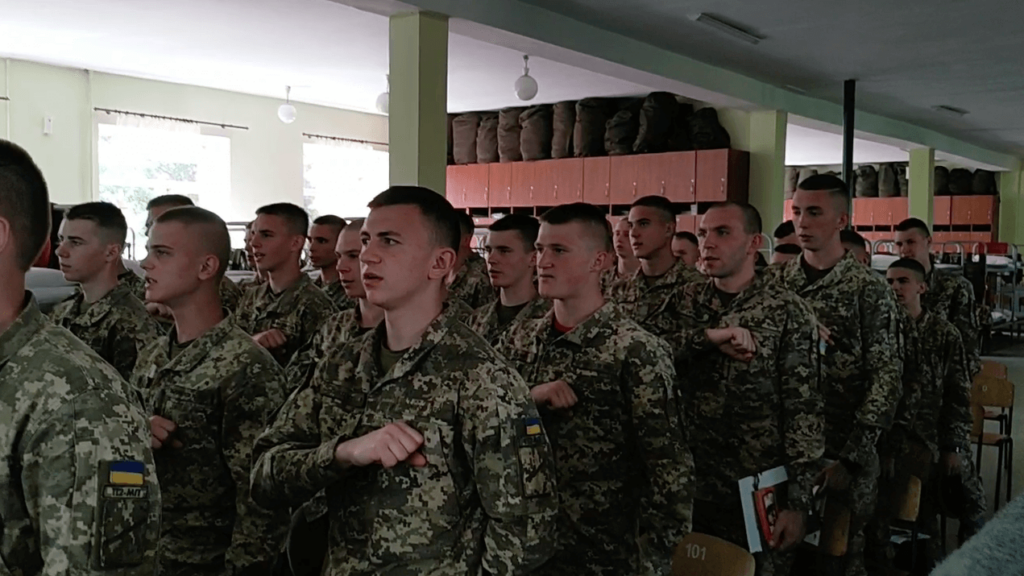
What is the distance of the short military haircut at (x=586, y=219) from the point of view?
8.20 feet

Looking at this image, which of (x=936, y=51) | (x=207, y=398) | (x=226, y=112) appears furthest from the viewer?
(x=226, y=112)

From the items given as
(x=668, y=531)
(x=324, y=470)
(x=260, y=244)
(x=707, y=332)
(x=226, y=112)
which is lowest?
(x=668, y=531)

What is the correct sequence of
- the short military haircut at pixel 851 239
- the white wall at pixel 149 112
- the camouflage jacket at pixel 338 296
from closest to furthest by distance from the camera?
the camouflage jacket at pixel 338 296
the short military haircut at pixel 851 239
the white wall at pixel 149 112

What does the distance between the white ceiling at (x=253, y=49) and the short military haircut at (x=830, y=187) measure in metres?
3.64

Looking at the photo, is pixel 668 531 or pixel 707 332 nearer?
pixel 668 531

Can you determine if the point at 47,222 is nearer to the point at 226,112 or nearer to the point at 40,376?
the point at 40,376

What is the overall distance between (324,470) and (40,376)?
59cm

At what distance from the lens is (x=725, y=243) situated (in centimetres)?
302

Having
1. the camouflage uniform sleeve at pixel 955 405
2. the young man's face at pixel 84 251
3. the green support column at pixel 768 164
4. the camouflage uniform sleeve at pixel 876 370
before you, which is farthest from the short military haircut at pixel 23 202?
the green support column at pixel 768 164

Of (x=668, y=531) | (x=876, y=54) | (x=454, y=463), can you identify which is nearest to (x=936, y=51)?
(x=876, y=54)

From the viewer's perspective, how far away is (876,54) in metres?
7.68

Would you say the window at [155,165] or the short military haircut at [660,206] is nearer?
the short military haircut at [660,206]

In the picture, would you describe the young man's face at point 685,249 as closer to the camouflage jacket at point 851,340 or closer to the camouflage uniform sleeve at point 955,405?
the camouflage uniform sleeve at point 955,405

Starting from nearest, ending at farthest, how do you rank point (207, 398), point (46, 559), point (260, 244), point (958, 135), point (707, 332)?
1. point (46, 559)
2. point (207, 398)
3. point (707, 332)
4. point (260, 244)
5. point (958, 135)
